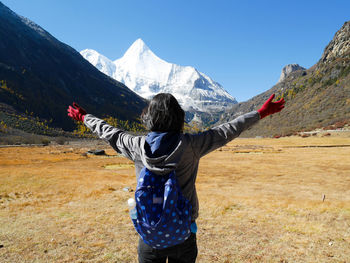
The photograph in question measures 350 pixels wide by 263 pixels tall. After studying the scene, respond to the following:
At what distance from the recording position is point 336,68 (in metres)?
150

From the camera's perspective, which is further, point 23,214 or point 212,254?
point 23,214

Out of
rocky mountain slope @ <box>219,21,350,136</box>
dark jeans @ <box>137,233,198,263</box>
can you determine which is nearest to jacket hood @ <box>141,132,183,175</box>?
dark jeans @ <box>137,233,198,263</box>

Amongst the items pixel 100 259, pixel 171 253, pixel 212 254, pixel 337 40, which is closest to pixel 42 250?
pixel 100 259

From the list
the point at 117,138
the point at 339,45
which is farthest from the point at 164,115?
the point at 339,45

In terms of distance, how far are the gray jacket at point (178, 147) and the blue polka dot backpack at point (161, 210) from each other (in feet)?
0.47

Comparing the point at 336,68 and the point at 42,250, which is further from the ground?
the point at 336,68

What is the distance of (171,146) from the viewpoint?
2439 millimetres

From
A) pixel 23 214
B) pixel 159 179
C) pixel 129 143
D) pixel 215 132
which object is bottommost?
pixel 23 214

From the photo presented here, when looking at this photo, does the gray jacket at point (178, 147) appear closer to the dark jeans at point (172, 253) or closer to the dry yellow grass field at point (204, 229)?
the dark jeans at point (172, 253)

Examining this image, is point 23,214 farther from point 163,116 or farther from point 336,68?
point 336,68

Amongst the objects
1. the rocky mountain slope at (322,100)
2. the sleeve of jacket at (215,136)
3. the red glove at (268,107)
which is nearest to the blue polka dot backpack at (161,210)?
the sleeve of jacket at (215,136)

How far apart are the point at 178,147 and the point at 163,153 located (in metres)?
0.18

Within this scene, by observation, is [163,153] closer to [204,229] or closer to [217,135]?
[217,135]

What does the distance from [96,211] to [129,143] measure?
8.60m
